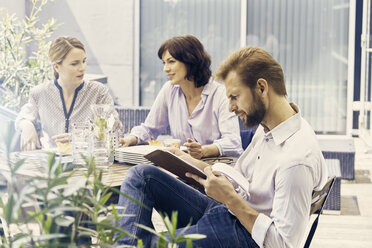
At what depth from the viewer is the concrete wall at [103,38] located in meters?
7.75

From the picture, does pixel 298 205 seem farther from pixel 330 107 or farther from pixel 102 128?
pixel 330 107

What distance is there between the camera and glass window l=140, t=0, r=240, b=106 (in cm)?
763

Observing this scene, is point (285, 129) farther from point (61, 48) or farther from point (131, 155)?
point (61, 48)

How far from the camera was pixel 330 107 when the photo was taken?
24.8ft

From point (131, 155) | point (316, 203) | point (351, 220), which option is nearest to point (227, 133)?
point (131, 155)

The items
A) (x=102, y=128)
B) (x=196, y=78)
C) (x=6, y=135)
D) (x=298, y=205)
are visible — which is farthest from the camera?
(x=196, y=78)

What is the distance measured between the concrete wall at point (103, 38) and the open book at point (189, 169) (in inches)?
225

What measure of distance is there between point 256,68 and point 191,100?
1347 millimetres

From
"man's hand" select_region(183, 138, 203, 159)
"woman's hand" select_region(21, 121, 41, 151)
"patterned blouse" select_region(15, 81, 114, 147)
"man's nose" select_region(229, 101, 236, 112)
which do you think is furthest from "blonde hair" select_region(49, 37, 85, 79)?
"man's nose" select_region(229, 101, 236, 112)

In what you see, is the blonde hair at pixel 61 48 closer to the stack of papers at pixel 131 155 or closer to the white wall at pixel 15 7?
the stack of papers at pixel 131 155

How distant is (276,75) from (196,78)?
4.22 ft

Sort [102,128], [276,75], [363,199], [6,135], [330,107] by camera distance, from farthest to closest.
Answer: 1. [330,107]
2. [363,199]
3. [102,128]
4. [276,75]
5. [6,135]

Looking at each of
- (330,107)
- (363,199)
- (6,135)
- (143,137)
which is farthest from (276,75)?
(330,107)

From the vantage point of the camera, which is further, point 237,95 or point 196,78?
point 196,78
